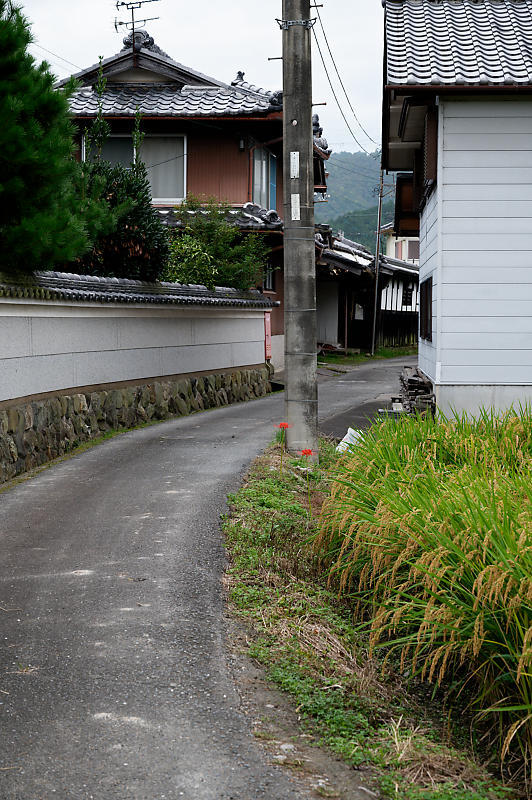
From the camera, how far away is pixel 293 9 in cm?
967

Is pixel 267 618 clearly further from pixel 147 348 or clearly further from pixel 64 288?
pixel 147 348

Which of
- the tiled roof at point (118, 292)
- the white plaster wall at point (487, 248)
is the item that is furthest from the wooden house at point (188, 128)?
the white plaster wall at point (487, 248)

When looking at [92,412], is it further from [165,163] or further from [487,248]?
[165,163]

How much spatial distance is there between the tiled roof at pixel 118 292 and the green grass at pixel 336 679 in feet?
14.9

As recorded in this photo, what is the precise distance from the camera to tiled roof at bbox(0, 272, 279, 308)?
1030 centimetres

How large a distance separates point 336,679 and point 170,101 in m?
20.2

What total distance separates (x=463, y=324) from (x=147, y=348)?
5511 mm

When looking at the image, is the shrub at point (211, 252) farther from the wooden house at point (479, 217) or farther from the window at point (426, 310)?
the wooden house at point (479, 217)

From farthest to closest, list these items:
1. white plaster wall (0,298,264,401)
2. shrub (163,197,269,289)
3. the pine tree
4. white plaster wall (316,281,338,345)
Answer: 1. white plaster wall (316,281,338,345)
2. shrub (163,197,269,289)
3. white plaster wall (0,298,264,401)
4. the pine tree

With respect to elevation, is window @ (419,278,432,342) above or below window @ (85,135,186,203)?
below

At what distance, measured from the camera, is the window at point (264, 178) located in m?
23.2

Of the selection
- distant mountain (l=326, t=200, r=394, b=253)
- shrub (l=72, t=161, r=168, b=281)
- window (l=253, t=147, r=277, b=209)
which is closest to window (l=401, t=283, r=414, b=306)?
window (l=253, t=147, r=277, b=209)

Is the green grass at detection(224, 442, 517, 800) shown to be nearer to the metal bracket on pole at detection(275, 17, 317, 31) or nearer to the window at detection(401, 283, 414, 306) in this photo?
the metal bracket on pole at detection(275, 17, 317, 31)

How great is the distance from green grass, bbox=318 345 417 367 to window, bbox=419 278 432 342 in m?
11.9
